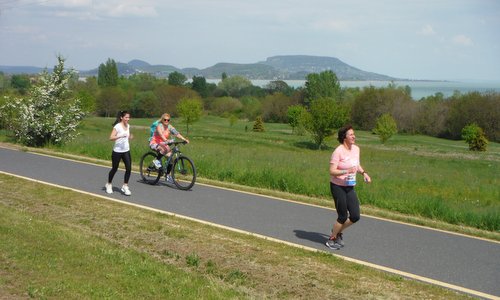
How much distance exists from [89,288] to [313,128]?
5808 centimetres

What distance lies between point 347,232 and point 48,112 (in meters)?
19.0

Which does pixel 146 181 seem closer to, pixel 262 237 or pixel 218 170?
pixel 218 170

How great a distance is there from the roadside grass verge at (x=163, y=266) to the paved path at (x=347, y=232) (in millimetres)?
560

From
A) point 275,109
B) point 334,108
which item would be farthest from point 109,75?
point 334,108

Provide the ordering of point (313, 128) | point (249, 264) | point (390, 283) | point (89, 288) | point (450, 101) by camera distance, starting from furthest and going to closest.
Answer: point (450, 101), point (313, 128), point (249, 264), point (390, 283), point (89, 288)

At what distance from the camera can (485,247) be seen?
8.08 m

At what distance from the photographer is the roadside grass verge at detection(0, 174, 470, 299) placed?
5.64 meters

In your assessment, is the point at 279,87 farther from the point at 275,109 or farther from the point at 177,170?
the point at 177,170

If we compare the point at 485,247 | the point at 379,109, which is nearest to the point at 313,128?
the point at 379,109

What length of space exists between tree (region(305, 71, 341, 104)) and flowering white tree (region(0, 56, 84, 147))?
107664mm

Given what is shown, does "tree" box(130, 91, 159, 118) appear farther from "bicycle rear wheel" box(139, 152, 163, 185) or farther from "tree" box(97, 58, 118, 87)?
"bicycle rear wheel" box(139, 152, 163, 185)

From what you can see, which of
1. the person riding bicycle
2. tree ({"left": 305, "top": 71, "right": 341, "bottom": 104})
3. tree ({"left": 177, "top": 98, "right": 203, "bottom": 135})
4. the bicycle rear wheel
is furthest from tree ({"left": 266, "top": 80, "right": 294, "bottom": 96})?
the person riding bicycle

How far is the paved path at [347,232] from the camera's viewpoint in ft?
22.1

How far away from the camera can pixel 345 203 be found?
24.8 ft
